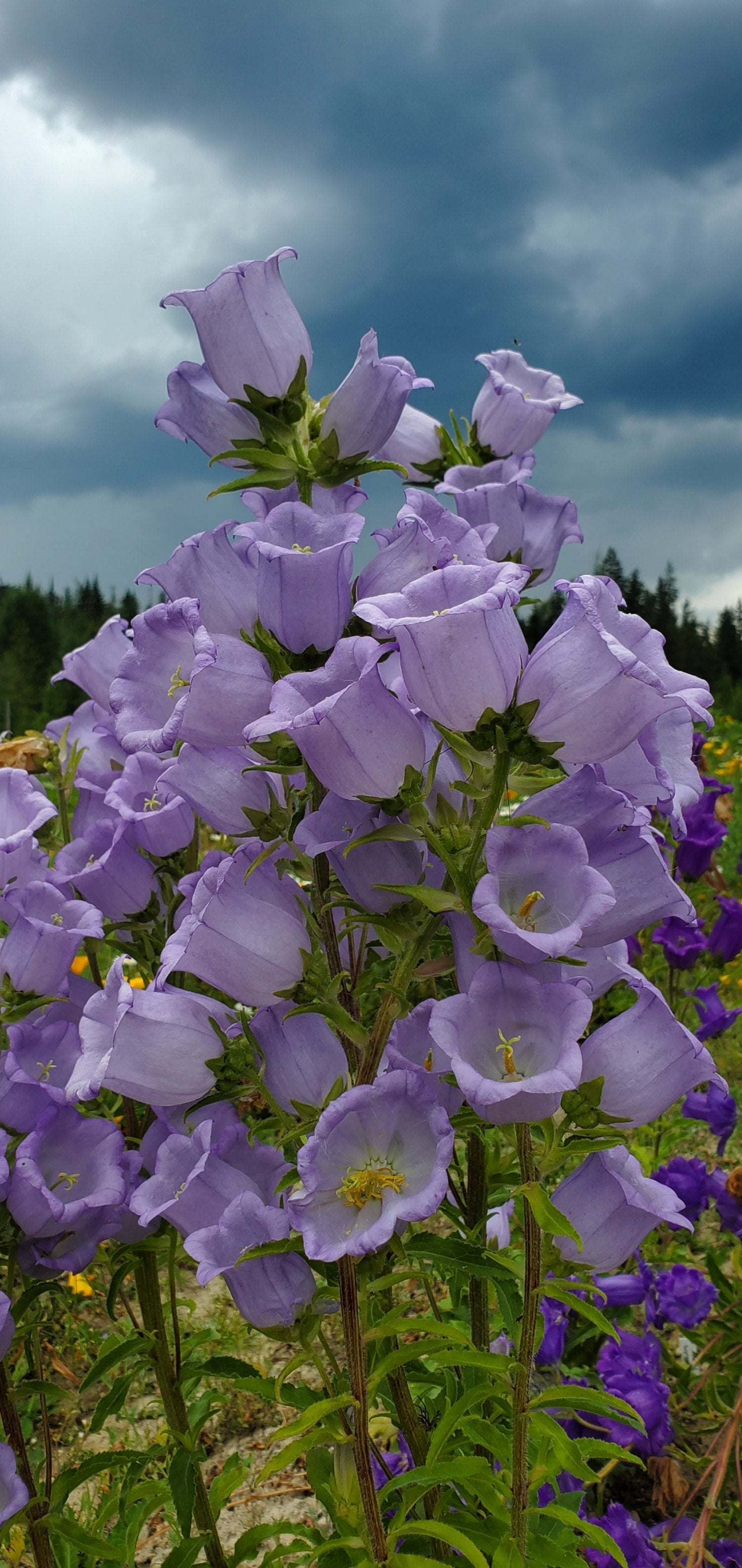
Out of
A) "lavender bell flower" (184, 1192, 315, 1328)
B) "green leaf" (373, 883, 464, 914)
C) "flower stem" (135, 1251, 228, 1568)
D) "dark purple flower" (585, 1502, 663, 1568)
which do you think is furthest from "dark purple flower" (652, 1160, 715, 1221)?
"green leaf" (373, 883, 464, 914)

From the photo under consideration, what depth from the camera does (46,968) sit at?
285 centimetres

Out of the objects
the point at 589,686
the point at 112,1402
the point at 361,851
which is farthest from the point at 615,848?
the point at 112,1402

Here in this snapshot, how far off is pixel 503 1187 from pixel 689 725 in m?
1.39

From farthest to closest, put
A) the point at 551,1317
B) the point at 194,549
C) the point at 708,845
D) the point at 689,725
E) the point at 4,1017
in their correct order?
the point at 708,845 < the point at 551,1317 < the point at 4,1017 < the point at 689,725 < the point at 194,549

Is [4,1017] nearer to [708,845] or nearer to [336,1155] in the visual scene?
[336,1155]

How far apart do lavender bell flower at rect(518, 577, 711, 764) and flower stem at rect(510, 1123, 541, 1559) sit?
0.67 meters

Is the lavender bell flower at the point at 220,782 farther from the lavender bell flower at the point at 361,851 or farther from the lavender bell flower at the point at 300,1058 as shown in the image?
the lavender bell flower at the point at 300,1058

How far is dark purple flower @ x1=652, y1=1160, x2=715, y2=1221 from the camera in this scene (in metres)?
4.09

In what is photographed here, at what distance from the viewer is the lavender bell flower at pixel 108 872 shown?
2.89m

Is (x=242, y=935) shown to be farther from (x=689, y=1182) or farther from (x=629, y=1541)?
(x=689, y=1182)

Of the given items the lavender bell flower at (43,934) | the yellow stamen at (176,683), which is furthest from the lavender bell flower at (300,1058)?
the lavender bell flower at (43,934)

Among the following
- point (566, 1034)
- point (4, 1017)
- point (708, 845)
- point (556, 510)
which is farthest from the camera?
point (708, 845)

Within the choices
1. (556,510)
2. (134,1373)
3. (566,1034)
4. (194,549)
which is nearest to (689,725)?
(566,1034)

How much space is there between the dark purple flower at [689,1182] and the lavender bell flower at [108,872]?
2247mm
